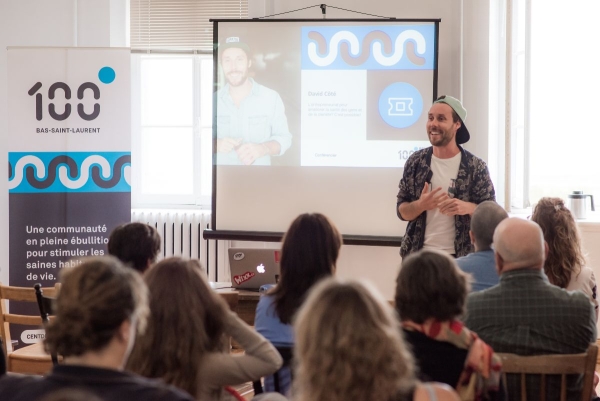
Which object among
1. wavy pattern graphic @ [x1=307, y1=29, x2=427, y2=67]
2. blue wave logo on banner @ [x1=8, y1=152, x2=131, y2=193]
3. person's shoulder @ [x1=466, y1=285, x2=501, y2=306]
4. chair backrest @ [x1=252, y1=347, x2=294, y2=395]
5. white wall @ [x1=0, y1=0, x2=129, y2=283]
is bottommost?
chair backrest @ [x1=252, y1=347, x2=294, y2=395]

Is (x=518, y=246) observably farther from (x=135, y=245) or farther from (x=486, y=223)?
(x=135, y=245)

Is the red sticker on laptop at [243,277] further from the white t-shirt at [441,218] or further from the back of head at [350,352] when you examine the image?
the back of head at [350,352]

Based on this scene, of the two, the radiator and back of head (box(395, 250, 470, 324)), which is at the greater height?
back of head (box(395, 250, 470, 324))

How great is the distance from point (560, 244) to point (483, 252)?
0.44 meters

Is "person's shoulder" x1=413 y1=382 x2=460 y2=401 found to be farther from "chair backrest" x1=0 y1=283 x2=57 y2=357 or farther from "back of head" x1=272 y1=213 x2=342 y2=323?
"chair backrest" x1=0 y1=283 x2=57 y2=357

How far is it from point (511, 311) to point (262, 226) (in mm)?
3363

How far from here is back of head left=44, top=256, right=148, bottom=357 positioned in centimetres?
142

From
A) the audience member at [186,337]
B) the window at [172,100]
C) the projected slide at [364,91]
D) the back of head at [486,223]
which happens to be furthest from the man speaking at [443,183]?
the window at [172,100]

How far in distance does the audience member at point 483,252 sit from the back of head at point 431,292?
34.8 inches

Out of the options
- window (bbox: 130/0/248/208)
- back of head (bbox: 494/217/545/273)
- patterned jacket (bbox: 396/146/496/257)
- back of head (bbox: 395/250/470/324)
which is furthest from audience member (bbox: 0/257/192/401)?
window (bbox: 130/0/248/208)

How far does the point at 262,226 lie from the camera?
A: 5457mm

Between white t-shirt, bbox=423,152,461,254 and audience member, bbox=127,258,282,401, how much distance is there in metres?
2.06

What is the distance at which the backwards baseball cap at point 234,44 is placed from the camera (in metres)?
5.37

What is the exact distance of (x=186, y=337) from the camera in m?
2.01
